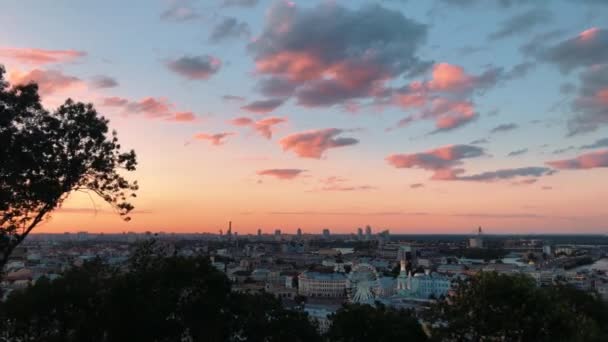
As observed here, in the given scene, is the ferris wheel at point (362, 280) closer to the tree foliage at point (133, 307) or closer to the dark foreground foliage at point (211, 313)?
the dark foreground foliage at point (211, 313)

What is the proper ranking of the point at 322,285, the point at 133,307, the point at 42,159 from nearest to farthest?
the point at 42,159
the point at 133,307
the point at 322,285

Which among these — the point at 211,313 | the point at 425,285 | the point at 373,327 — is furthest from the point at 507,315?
the point at 425,285

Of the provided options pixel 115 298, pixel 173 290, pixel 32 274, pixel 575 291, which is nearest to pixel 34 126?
pixel 115 298

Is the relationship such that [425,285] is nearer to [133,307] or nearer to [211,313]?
[211,313]

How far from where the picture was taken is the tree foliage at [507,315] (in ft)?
53.6

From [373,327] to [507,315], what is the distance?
668 centimetres

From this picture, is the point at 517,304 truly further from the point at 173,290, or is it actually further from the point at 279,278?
the point at 279,278

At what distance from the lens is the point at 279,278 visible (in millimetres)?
97812

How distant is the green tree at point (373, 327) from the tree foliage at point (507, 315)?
430 centimetres

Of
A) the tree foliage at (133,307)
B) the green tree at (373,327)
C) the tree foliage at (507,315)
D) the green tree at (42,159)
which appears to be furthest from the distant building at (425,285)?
the green tree at (42,159)

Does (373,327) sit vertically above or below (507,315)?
below

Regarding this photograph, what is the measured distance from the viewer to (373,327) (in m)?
22.0

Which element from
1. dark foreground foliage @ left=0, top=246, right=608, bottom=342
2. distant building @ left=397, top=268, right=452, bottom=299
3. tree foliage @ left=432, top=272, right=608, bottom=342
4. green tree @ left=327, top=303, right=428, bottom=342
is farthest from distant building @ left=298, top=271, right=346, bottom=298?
tree foliage @ left=432, top=272, right=608, bottom=342

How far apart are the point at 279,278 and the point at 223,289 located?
77954 mm
